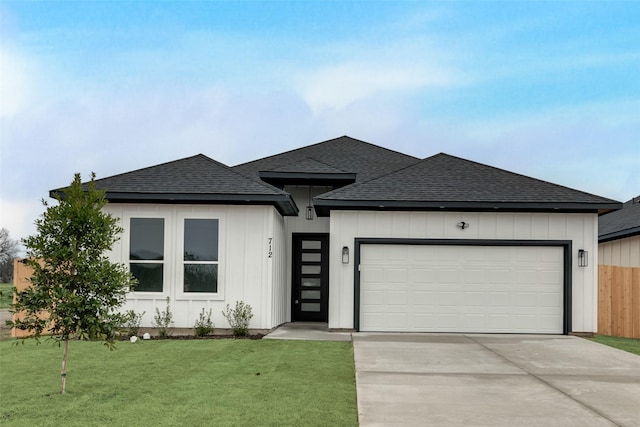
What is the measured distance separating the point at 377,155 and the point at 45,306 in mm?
14391

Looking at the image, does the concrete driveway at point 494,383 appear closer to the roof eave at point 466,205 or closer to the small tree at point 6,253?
the roof eave at point 466,205

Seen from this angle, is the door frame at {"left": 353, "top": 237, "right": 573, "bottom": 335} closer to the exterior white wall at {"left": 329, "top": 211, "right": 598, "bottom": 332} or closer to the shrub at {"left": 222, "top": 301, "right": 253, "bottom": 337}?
the exterior white wall at {"left": 329, "top": 211, "right": 598, "bottom": 332}

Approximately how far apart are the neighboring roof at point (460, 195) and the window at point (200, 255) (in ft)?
7.95

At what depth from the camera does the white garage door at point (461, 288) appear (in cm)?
1339

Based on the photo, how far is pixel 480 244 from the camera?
530 inches

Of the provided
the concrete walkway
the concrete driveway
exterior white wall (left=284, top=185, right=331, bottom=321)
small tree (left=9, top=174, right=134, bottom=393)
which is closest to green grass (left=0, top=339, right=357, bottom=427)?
the concrete driveway

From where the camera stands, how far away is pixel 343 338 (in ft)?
39.6

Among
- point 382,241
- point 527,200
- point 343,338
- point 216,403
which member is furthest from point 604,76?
point 216,403

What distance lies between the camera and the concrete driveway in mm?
Answer: 5879

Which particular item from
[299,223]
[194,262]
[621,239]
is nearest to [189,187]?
[194,262]

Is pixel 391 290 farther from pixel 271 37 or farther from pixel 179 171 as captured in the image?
pixel 271 37

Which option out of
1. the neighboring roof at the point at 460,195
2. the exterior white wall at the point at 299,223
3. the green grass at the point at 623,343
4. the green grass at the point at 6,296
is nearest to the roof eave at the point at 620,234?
the green grass at the point at 623,343

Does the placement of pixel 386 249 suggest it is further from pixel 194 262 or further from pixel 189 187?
pixel 189 187

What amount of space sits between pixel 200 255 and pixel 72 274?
6.10m
